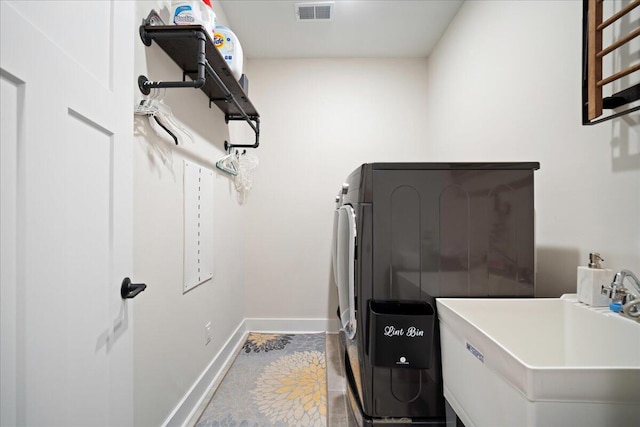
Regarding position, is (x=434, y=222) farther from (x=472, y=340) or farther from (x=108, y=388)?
(x=108, y=388)

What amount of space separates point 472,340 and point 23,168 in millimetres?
1273

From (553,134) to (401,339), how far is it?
4.20ft

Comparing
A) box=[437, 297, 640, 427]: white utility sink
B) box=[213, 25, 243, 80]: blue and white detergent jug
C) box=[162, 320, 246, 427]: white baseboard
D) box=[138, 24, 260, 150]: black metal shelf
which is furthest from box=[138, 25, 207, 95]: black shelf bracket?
box=[162, 320, 246, 427]: white baseboard

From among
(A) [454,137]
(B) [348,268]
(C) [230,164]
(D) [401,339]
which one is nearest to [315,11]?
(C) [230,164]

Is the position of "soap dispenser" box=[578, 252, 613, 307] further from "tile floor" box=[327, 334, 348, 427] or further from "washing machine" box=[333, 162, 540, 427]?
"tile floor" box=[327, 334, 348, 427]

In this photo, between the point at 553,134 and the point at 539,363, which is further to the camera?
the point at 553,134

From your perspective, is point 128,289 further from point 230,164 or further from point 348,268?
point 230,164

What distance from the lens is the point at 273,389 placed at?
195cm

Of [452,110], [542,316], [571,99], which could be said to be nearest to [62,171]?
[542,316]

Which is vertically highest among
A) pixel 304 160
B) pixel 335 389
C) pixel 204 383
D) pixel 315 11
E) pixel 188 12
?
pixel 315 11

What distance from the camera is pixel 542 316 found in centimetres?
110

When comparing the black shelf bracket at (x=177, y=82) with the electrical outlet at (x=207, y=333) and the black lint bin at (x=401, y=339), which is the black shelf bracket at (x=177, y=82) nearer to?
the black lint bin at (x=401, y=339)

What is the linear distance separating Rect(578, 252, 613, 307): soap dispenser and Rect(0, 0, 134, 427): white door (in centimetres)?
169

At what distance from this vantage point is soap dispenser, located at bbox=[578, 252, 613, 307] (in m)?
1.04
